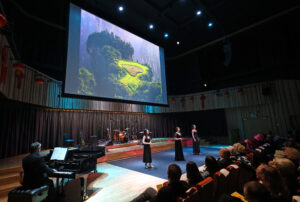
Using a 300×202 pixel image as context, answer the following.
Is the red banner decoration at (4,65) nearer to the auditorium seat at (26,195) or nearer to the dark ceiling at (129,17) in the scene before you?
the dark ceiling at (129,17)

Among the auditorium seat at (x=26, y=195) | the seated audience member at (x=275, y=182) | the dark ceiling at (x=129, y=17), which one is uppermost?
the dark ceiling at (x=129, y=17)

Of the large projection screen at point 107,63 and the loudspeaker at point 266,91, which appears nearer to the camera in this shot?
the large projection screen at point 107,63

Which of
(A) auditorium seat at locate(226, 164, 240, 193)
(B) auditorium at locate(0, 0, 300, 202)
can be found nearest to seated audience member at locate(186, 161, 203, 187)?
(B) auditorium at locate(0, 0, 300, 202)

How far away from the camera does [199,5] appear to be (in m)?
8.04

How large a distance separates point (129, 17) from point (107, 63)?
14.4 ft

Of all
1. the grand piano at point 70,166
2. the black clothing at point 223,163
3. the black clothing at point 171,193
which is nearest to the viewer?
the black clothing at point 171,193

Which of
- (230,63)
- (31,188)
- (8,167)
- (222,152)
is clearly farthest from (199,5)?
(8,167)

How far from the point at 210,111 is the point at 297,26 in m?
7.70

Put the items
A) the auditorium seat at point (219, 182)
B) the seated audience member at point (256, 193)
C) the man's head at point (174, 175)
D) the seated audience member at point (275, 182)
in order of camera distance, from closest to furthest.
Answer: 1. the seated audience member at point (256, 193)
2. the seated audience member at point (275, 182)
3. the man's head at point (174, 175)
4. the auditorium seat at point (219, 182)

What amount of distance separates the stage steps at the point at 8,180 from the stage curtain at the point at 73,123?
7.34 ft

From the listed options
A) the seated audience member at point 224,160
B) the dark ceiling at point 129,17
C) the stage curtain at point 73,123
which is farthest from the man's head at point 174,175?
the dark ceiling at point 129,17

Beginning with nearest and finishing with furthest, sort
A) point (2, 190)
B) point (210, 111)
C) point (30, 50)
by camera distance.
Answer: point (2, 190) → point (30, 50) → point (210, 111)

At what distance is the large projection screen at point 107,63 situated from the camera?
555cm

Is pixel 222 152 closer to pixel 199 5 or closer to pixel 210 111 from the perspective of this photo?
pixel 199 5
